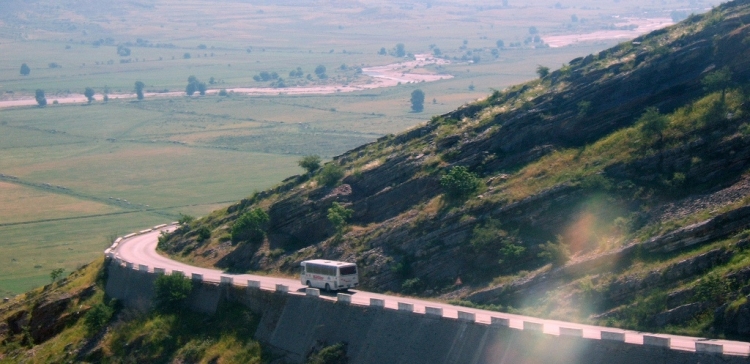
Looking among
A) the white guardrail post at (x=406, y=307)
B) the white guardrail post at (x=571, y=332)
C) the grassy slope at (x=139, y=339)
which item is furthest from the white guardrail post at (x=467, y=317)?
the grassy slope at (x=139, y=339)

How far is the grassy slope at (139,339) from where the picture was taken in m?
55.8

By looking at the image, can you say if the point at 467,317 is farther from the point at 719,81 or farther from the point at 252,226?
the point at 252,226

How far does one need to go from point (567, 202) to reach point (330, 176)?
20.2 metres

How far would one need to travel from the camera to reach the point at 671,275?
45.4m

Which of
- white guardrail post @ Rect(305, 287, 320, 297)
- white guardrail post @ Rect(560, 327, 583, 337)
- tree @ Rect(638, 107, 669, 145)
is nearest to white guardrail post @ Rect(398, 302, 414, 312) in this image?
white guardrail post @ Rect(305, 287, 320, 297)

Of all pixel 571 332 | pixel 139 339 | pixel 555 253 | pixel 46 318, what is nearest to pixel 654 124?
pixel 555 253

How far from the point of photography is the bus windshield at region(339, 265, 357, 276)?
55.4 m

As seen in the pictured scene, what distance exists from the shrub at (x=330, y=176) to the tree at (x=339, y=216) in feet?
12.9

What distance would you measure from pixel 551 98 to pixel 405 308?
2487 cm

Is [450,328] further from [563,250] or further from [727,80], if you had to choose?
[727,80]

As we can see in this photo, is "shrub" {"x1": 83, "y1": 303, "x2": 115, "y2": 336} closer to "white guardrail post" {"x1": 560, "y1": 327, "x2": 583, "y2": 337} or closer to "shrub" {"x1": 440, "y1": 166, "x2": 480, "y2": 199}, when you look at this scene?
"shrub" {"x1": 440, "y1": 166, "x2": 480, "y2": 199}

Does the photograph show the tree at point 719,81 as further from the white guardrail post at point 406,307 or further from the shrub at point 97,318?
the shrub at point 97,318

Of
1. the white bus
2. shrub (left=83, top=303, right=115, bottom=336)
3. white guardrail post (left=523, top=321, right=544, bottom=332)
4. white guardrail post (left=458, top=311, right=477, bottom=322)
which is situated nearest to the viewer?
white guardrail post (left=523, top=321, right=544, bottom=332)

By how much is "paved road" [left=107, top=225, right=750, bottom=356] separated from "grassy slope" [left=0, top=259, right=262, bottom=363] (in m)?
2.86
